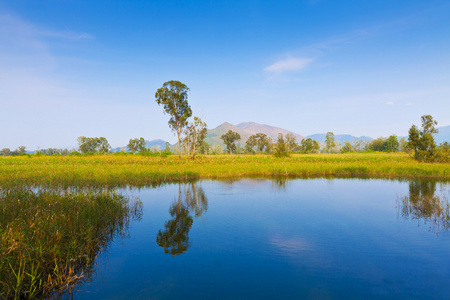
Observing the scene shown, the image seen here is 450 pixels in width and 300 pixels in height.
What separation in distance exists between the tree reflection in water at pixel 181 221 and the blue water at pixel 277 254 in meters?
0.07

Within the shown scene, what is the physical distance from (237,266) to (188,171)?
63.3 feet

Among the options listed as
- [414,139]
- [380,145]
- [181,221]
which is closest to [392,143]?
[380,145]

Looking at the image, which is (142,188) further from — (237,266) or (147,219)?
(237,266)

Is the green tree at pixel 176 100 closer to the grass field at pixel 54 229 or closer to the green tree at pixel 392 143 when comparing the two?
the grass field at pixel 54 229

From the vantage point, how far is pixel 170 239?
32.3 feet

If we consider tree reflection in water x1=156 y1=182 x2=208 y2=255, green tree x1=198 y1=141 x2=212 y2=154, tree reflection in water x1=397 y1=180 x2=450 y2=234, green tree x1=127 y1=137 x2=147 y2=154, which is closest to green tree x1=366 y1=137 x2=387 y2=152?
green tree x1=198 y1=141 x2=212 y2=154

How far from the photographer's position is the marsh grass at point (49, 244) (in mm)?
5367

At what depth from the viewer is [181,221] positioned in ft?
39.7

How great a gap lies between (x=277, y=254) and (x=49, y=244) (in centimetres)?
678

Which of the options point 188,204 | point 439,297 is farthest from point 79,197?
point 439,297

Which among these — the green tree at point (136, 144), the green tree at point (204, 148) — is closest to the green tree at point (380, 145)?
the green tree at point (204, 148)

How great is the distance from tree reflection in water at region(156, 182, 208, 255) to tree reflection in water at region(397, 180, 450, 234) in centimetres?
1051

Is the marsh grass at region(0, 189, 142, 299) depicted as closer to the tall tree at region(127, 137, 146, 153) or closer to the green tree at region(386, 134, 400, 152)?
the green tree at region(386, 134, 400, 152)

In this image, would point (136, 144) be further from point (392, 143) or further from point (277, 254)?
point (277, 254)
